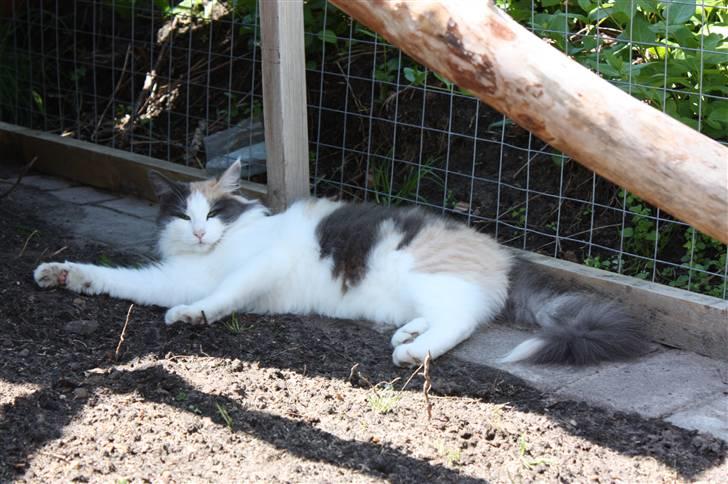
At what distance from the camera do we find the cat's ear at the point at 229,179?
4.33 m

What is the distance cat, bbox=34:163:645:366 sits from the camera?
3688 millimetres

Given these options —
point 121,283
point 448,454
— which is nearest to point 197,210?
point 121,283

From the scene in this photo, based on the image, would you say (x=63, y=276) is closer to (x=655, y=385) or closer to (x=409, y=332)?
(x=409, y=332)

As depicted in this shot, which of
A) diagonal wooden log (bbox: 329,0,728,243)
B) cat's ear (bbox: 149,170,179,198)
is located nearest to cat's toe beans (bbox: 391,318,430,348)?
cat's ear (bbox: 149,170,179,198)

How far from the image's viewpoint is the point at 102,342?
11.8 ft

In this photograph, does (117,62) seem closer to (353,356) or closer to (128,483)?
(353,356)

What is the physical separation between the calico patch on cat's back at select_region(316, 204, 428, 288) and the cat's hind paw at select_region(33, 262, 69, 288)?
1.12 m

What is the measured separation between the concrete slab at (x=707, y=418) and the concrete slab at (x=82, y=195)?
3733 millimetres

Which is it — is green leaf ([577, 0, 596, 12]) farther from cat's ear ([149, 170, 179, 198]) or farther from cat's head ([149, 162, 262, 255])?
cat's ear ([149, 170, 179, 198])

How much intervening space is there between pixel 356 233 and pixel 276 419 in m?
1.25

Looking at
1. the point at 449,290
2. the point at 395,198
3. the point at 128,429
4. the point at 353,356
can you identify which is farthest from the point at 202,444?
the point at 395,198

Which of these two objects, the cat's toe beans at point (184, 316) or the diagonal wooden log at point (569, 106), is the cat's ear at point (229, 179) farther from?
the diagonal wooden log at point (569, 106)

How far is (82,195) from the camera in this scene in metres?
5.68

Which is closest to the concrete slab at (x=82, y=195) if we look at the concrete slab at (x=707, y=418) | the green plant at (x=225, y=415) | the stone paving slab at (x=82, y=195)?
the stone paving slab at (x=82, y=195)
